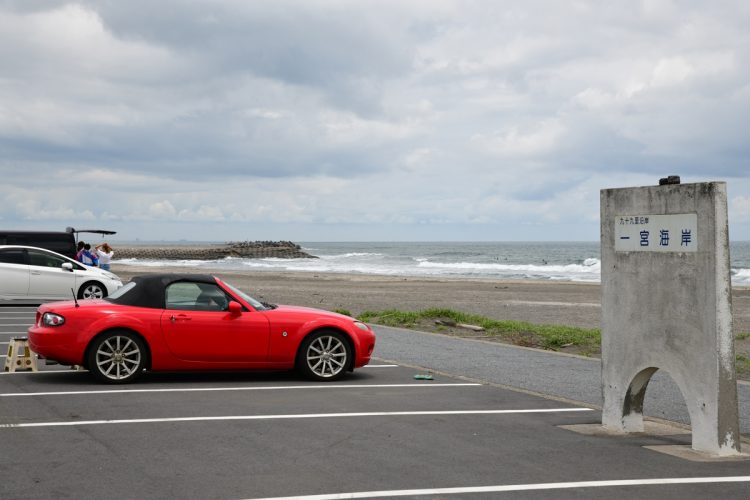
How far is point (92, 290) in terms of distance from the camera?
2278 cm

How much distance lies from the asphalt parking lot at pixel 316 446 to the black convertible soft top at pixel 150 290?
982 millimetres

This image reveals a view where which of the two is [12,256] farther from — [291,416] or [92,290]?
[291,416]

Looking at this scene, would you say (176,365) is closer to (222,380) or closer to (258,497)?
(222,380)

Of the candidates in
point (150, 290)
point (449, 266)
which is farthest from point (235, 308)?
point (449, 266)

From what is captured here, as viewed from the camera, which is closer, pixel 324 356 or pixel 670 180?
pixel 670 180

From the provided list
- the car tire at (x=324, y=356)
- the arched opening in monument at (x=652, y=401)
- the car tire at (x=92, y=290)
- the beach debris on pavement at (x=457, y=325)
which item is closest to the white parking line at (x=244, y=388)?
the car tire at (x=324, y=356)

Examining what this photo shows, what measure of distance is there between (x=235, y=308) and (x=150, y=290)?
3.59ft

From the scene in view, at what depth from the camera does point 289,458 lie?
706 centimetres

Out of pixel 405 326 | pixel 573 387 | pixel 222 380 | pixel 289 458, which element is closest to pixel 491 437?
pixel 289 458

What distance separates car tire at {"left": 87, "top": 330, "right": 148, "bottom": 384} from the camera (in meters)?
10.5

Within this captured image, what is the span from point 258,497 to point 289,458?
1160 millimetres

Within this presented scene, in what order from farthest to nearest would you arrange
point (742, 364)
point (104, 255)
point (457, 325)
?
point (104, 255)
point (457, 325)
point (742, 364)

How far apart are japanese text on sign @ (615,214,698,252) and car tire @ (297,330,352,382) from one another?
4153mm

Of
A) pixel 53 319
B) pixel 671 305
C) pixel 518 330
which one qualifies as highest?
pixel 671 305
